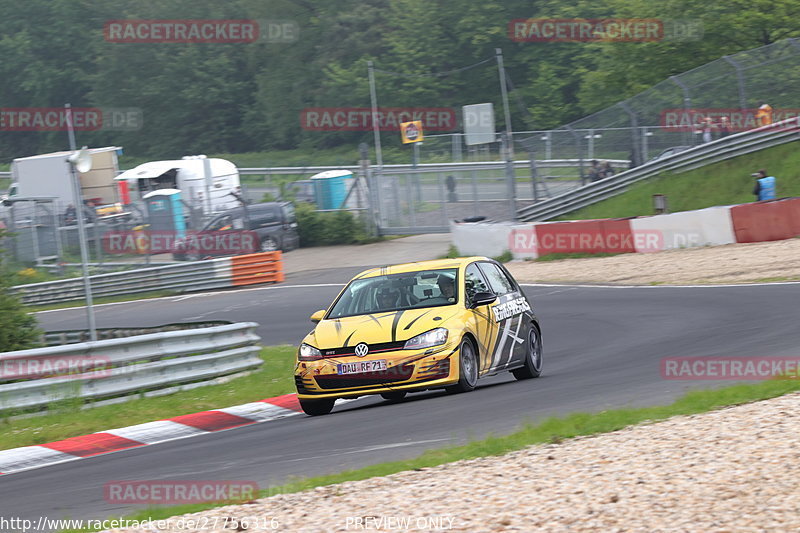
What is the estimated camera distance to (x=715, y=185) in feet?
106

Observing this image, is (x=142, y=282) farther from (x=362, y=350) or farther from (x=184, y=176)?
(x=362, y=350)

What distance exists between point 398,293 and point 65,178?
39951 mm

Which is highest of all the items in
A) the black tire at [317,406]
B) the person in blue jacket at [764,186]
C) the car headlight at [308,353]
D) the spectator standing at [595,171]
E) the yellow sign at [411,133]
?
the yellow sign at [411,133]

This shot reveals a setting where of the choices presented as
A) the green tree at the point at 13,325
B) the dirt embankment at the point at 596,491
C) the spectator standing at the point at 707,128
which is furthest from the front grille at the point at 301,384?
the spectator standing at the point at 707,128

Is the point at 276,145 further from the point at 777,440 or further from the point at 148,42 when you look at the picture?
the point at 777,440

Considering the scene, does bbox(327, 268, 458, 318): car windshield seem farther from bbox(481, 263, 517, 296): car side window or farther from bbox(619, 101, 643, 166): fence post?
bbox(619, 101, 643, 166): fence post

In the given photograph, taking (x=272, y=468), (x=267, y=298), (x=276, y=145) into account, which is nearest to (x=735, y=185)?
(x=267, y=298)

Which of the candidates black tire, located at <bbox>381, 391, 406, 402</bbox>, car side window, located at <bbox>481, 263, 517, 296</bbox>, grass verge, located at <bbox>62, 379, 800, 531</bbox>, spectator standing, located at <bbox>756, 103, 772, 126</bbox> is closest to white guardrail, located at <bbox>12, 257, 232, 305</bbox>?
spectator standing, located at <bbox>756, 103, 772, 126</bbox>

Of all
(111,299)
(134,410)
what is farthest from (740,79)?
(134,410)

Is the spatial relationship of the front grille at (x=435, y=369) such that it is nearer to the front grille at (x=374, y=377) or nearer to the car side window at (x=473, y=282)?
the front grille at (x=374, y=377)

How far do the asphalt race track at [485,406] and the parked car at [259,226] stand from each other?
15.8m

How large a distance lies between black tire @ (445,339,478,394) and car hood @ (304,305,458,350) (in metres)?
0.34

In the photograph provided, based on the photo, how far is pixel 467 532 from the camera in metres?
5.63

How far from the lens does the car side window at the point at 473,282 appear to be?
12031 mm
